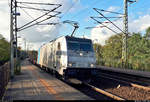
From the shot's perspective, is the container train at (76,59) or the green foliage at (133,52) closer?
the container train at (76,59)

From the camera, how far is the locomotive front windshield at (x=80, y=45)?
40.1 feet

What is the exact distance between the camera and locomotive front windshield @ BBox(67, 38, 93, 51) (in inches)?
481

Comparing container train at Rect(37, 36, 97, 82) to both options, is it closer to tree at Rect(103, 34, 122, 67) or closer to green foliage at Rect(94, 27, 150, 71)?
green foliage at Rect(94, 27, 150, 71)

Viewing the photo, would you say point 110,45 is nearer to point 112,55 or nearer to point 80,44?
point 112,55

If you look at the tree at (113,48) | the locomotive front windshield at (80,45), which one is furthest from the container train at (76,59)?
the tree at (113,48)

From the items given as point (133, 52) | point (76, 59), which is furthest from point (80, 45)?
point (133, 52)

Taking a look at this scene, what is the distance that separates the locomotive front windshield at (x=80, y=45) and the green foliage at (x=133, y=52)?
12342 millimetres

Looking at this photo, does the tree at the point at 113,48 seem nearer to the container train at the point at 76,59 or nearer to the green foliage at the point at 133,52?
the green foliage at the point at 133,52

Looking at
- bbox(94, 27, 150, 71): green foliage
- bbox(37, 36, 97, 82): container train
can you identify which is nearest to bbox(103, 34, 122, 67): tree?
bbox(94, 27, 150, 71): green foliage

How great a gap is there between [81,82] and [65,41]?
3189mm

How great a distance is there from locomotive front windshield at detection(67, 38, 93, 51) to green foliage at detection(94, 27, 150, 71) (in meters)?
12.3

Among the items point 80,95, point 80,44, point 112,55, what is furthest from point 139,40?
point 80,95

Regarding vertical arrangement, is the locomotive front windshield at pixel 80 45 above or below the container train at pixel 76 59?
above

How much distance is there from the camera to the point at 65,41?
12.2m
